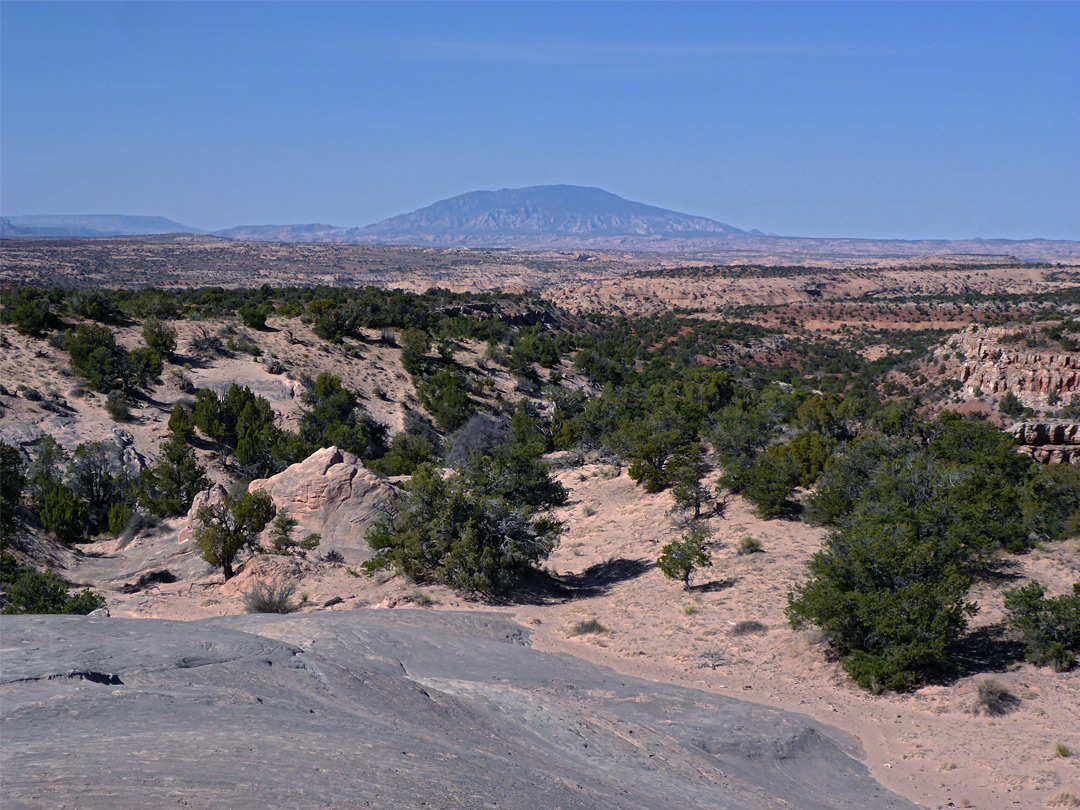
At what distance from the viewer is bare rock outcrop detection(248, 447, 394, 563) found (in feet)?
66.0

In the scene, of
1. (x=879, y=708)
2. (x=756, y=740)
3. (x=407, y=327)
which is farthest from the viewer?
(x=407, y=327)

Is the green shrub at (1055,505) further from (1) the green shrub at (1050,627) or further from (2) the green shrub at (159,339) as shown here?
(2) the green shrub at (159,339)

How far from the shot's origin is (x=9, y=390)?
3008 cm

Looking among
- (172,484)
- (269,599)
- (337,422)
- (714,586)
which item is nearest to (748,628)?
(714,586)

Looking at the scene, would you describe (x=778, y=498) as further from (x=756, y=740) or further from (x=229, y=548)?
(x=229, y=548)

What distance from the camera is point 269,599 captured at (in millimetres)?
16250

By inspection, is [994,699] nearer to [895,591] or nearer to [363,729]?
[895,591]

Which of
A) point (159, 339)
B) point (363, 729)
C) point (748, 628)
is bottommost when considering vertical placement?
point (748, 628)

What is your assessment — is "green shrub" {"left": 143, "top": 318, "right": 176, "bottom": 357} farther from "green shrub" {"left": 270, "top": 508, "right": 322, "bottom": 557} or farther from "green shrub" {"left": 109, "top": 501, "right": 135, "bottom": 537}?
"green shrub" {"left": 270, "top": 508, "right": 322, "bottom": 557}

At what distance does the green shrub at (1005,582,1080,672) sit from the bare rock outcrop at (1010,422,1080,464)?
15989 mm

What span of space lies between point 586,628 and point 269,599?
700 cm

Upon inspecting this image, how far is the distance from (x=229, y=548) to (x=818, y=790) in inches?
552

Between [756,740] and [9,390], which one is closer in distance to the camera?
[756,740]

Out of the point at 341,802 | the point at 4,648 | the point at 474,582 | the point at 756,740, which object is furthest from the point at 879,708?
the point at 4,648
